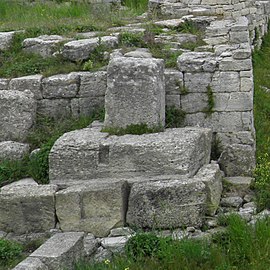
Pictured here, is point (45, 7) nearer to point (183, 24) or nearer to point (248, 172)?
point (183, 24)

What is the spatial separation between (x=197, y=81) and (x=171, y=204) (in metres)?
2.41

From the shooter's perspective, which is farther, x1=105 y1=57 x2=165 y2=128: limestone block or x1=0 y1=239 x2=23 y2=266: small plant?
x1=105 y1=57 x2=165 y2=128: limestone block

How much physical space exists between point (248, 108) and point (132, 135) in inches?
72.2

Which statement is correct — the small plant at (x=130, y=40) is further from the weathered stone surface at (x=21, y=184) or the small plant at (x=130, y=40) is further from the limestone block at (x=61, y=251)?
the limestone block at (x=61, y=251)

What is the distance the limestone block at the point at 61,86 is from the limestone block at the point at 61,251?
284cm

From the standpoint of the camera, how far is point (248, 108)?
31.2 feet

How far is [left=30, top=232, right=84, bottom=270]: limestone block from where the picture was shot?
22.2ft

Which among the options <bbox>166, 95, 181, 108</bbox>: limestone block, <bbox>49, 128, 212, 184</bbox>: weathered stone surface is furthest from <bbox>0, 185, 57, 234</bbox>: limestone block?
<bbox>166, 95, 181, 108</bbox>: limestone block

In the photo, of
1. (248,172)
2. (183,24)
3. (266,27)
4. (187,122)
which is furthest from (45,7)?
(248,172)

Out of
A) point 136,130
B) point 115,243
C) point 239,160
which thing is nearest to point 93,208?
point 115,243

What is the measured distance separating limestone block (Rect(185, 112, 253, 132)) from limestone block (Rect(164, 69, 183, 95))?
1.27ft

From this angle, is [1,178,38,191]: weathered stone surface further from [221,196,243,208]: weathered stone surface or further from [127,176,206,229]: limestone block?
[221,196,243,208]: weathered stone surface

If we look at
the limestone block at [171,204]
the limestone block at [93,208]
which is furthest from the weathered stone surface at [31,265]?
the limestone block at [171,204]

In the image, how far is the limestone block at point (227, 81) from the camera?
947 cm
